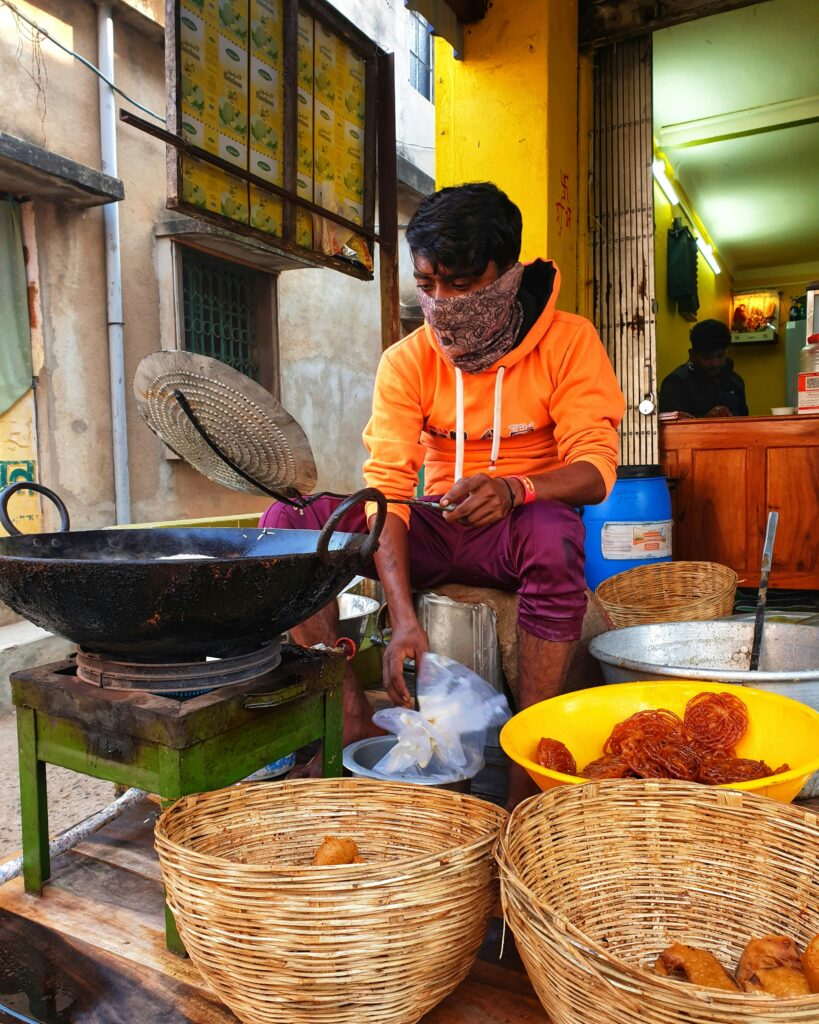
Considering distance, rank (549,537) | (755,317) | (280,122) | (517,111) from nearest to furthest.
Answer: (549,537), (280,122), (517,111), (755,317)

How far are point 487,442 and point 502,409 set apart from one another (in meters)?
0.11

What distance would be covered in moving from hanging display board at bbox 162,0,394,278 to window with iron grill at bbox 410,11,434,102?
7068 millimetres

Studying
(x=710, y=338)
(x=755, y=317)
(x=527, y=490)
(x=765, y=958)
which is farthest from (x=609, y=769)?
(x=755, y=317)

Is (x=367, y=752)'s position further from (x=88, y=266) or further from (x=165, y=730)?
(x=88, y=266)

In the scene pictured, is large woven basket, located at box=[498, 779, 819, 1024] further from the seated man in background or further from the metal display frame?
the seated man in background

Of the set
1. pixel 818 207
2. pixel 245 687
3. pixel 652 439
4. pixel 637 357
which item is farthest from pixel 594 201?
pixel 818 207

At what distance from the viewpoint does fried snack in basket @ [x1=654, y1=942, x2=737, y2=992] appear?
1.04m

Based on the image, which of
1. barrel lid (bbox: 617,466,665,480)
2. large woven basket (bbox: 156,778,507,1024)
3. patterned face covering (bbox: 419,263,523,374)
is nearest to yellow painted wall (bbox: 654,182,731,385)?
barrel lid (bbox: 617,466,665,480)

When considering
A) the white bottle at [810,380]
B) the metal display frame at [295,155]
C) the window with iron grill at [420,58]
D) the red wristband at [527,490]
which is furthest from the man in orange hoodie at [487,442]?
the window with iron grill at [420,58]

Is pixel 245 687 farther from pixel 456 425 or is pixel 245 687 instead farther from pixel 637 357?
pixel 637 357

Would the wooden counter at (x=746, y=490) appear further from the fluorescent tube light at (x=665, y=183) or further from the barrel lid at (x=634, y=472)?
the fluorescent tube light at (x=665, y=183)

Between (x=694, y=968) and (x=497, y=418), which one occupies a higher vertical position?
(x=497, y=418)

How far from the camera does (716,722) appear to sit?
1.69m

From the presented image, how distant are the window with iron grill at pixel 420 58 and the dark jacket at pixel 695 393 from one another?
6409mm
